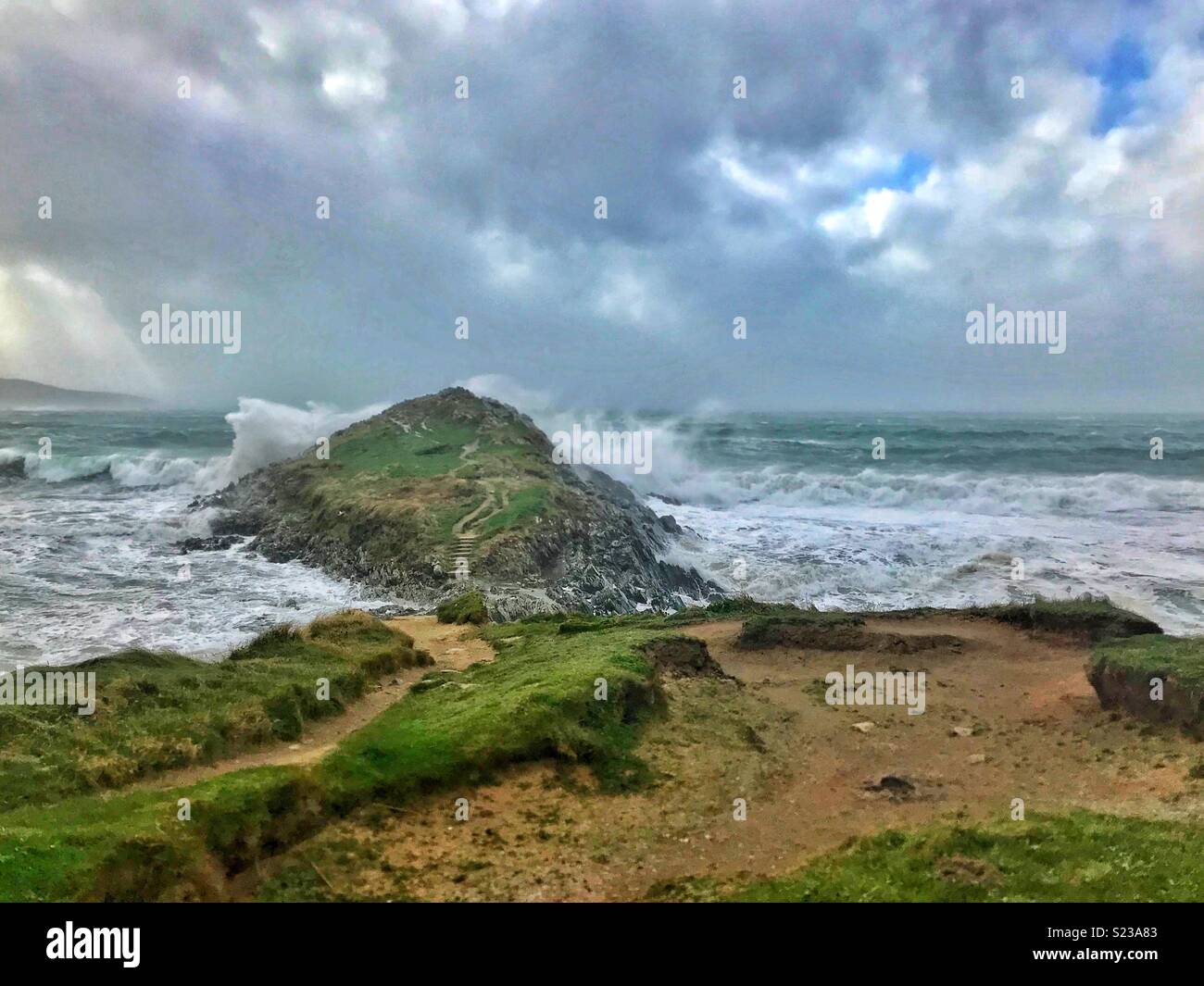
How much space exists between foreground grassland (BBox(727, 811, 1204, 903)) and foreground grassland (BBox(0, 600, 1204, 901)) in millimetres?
22

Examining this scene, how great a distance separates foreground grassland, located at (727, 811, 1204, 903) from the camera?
657 cm

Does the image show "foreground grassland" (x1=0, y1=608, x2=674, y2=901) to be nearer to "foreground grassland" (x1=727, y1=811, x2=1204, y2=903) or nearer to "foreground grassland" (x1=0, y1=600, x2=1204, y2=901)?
"foreground grassland" (x1=0, y1=600, x2=1204, y2=901)

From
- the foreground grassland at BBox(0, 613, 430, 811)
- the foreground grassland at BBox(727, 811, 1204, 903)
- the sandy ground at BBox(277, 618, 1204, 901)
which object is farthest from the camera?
the foreground grassland at BBox(0, 613, 430, 811)

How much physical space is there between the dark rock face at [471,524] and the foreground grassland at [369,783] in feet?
31.3

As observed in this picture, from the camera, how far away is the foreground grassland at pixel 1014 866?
657cm

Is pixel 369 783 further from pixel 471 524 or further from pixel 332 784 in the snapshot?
pixel 471 524

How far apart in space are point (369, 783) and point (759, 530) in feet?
100

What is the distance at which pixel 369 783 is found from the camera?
30.1 feet

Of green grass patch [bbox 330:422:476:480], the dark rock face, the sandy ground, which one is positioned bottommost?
the sandy ground

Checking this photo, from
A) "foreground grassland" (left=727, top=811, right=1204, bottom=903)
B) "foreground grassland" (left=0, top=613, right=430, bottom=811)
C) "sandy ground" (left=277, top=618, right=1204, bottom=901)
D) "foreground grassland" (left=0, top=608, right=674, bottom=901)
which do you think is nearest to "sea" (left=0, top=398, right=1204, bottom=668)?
"foreground grassland" (left=0, top=613, right=430, bottom=811)

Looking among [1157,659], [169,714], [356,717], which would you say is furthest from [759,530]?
[169,714]

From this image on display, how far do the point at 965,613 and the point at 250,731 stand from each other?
16911 millimetres
